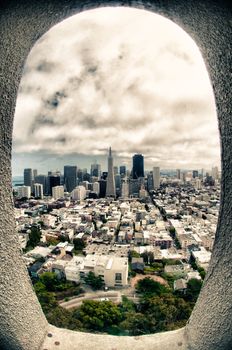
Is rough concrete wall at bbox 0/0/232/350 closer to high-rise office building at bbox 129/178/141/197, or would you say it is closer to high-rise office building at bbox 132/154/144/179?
high-rise office building at bbox 129/178/141/197

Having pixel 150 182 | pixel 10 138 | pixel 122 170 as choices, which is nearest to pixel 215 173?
pixel 10 138

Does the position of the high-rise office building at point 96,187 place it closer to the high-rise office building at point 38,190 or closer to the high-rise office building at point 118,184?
the high-rise office building at point 118,184

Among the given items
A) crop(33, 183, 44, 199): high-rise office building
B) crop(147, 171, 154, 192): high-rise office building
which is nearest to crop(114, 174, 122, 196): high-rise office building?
crop(147, 171, 154, 192): high-rise office building

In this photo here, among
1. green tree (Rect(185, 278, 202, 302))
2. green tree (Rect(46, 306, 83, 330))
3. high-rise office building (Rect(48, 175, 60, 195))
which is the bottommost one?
green tree (Rect(185, 278, 202, 302))

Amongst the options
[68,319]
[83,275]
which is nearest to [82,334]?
[68,319]

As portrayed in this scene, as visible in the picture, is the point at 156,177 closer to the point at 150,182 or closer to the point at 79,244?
the point at 150,182
